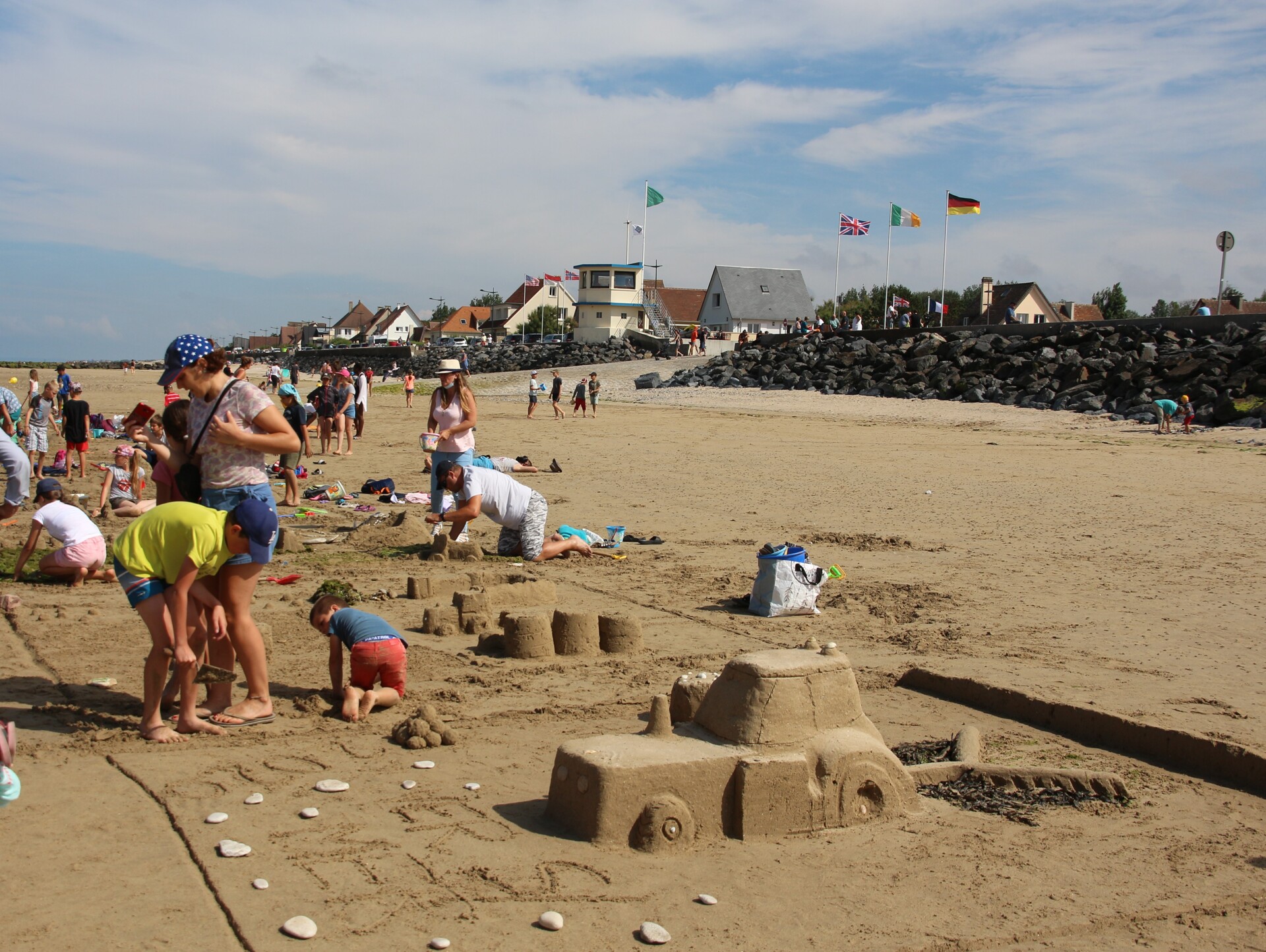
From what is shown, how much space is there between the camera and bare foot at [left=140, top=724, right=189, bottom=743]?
5066 millimetres

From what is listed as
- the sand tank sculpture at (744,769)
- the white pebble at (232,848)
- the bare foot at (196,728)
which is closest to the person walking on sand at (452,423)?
the bare foot at (196,728)

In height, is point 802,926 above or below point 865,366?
below

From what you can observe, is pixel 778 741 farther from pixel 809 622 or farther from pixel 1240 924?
pixel 809 622

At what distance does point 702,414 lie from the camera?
100ft

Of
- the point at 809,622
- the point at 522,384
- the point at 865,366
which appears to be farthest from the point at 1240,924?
the point at 522,384

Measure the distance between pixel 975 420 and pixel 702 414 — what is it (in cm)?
768

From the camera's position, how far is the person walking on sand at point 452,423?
32.1 feet

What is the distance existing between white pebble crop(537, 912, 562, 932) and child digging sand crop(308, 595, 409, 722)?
2.25m

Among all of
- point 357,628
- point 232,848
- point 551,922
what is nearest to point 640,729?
point 357,628

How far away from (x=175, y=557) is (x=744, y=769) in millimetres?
2779

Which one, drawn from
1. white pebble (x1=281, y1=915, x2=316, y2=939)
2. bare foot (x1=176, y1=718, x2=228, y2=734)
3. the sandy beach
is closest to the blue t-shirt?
the sandy beach

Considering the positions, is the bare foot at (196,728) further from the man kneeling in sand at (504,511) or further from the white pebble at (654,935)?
the man kneeling in sand at (504,511)

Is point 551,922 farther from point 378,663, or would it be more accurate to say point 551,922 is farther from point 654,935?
point 378,663

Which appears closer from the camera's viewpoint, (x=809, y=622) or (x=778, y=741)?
(x=778, y=741)
